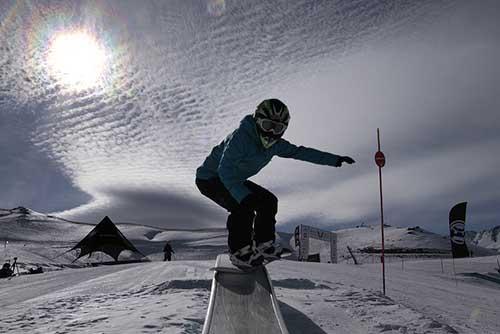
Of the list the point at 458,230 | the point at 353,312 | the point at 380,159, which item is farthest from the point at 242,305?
the point at 458,230

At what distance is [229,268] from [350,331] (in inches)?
64.0

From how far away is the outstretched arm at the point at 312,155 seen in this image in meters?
4.95

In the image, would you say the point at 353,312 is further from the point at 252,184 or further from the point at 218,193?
the point at 218,193

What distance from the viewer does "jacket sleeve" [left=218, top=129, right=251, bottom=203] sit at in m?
4.18

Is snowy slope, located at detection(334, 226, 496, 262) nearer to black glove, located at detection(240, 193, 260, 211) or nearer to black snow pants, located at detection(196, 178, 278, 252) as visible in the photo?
black snow pants, located at detection(196, 178, 278, 252)

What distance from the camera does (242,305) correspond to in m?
3.21

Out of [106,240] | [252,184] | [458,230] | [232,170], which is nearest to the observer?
[232,170]

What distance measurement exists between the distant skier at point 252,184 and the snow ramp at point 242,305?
37cm

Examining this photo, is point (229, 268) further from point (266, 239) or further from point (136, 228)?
point (136, 228)

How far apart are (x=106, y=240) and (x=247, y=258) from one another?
27577 millimetres

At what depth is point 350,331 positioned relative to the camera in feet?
9.93

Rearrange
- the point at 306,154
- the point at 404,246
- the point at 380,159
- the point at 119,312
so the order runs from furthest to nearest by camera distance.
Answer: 1. the point at 404,246
2. the point at 380,159
3. the point at 306,154
4. the point at 119,312

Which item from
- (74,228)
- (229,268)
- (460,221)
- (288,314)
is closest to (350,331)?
(288,314)

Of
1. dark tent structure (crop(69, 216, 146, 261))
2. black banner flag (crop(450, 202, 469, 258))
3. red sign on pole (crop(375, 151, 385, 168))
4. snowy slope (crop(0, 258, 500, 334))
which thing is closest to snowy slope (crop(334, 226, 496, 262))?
black banner flag (crop(450, 202, 469, 258))
